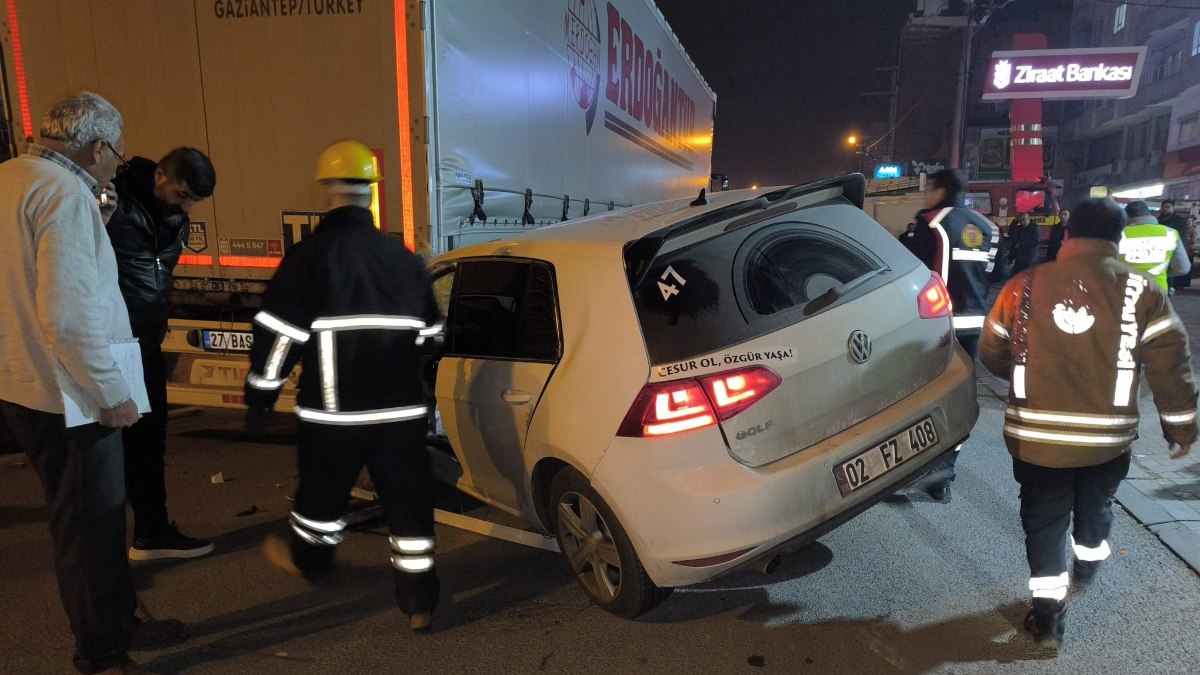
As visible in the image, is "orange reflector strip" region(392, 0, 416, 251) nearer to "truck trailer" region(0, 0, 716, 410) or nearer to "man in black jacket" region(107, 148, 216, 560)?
"truck trailer" region(0, 0, 716, 410)

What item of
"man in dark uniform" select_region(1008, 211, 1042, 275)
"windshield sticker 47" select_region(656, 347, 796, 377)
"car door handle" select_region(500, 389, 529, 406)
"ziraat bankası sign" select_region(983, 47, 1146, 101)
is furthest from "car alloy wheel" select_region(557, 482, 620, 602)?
"ziraat bankası sign" select_region(983, 47, 1146, 101)

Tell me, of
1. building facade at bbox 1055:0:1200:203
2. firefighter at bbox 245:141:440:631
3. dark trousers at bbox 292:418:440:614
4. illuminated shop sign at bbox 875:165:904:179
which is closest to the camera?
firefighter at bbox 245:141:440:631

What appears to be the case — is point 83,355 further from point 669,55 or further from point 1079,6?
point 1079,6

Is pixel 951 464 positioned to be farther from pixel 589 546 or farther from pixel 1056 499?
pixel 589 546

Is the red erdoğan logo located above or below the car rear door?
above

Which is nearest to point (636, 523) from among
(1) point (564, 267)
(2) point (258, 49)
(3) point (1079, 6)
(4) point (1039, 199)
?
(1) point (564, 267)

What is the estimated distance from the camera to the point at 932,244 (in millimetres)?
4211

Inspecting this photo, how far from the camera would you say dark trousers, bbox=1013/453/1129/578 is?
2.70 meters

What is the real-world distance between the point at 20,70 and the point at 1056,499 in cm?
638

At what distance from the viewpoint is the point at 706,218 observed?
277cm

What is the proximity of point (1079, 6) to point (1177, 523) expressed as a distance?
4641cm

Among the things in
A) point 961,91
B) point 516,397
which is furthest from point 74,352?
point 961,91

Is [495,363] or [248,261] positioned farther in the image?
[248,261]

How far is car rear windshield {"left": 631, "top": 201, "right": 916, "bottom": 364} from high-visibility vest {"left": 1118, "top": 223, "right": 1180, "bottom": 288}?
3.97 metres
